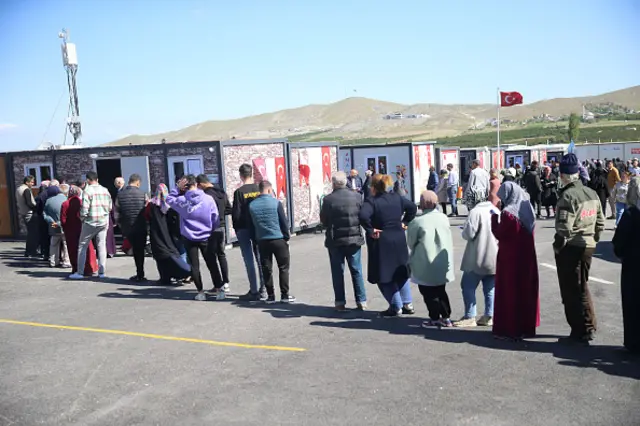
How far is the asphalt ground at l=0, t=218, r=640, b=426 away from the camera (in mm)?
5500

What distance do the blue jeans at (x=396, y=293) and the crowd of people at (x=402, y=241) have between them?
2 centimetres

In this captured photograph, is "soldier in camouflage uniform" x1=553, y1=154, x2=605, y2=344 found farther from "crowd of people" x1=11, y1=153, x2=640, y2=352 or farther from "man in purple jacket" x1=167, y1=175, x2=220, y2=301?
"man in purple jacket" x1=167, y1=175, x2=220, y2=301

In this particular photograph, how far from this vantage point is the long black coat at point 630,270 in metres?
6.64

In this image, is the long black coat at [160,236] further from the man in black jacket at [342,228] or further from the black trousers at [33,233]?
the black trousers at [33,233]

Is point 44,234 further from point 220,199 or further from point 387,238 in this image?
point 387,238

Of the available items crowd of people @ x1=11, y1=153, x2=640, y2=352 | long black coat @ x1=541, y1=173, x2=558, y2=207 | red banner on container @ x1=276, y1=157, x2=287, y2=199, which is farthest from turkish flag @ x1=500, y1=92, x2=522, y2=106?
crowd of people @ x1=11, y1=153, x2=640, y2=352

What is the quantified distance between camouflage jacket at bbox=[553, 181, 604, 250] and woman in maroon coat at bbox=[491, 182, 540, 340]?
0.36 meters

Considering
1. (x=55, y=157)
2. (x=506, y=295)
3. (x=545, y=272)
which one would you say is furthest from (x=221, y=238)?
(x=55, y=157)

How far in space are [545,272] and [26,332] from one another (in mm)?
8489

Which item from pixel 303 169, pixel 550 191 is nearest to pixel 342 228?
pixel 303 169

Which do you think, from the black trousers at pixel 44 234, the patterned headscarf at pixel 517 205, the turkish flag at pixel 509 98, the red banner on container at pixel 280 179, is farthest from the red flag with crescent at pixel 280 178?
the turkish flag at pixel 509 98

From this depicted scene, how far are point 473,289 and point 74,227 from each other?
812cm

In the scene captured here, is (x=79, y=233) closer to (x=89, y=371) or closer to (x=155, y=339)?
(x=155, y=339)

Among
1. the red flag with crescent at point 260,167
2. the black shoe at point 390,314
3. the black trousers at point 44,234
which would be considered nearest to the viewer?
the black shoe at point 390,314
